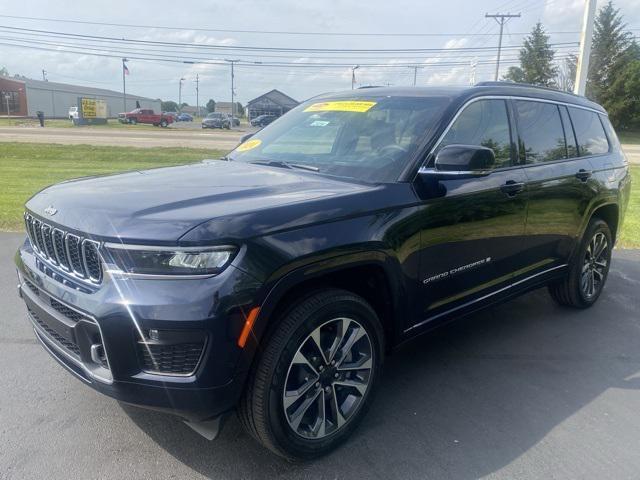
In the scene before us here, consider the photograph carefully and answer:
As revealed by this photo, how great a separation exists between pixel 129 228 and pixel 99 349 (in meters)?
0.58

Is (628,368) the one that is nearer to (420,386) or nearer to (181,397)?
(420,386)

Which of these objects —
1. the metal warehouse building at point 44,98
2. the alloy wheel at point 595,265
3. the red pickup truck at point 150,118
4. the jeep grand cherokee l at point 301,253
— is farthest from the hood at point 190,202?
the metal warehouse building at point 44,98

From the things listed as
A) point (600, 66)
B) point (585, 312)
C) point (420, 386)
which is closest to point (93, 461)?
point (420, 386)

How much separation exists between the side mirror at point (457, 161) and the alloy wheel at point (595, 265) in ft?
7.81

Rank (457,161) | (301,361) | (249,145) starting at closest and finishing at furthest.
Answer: (301,361)
(457,161)
(249,145)

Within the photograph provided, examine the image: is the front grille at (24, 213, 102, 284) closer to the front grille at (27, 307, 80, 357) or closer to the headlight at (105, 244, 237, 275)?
the headlight at (105, 244, 237, 275)

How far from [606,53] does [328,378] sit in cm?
5985

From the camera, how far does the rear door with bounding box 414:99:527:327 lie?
10.9ft

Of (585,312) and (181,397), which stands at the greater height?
(181,397)

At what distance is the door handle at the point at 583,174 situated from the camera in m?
4.62

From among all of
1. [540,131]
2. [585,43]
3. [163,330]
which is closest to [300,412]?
[163,330]

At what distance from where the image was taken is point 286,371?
260 centimetres

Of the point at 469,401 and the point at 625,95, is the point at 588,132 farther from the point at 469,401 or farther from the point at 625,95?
the point at 625,95

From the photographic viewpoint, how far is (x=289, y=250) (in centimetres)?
253
